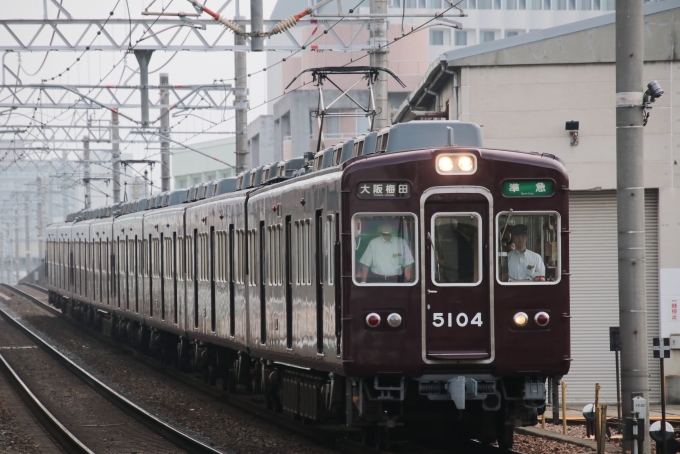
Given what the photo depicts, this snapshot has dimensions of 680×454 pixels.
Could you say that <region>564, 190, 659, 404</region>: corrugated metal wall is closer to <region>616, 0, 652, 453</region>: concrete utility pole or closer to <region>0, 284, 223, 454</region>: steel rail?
<region>0, 284, 223, 454</region>: steel rail

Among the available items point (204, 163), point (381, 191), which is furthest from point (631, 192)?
point (204, 163)

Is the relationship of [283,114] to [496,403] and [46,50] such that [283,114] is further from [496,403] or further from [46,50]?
[496,403]

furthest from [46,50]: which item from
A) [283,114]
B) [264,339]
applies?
[283,114]

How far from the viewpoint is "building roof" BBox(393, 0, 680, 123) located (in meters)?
18.0

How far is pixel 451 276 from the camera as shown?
31.5 feet

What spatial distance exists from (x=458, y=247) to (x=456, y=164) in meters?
0.68

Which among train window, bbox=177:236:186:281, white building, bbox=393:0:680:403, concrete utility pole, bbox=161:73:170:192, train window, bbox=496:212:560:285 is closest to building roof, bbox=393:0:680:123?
white building, bbox=393:0:680:403

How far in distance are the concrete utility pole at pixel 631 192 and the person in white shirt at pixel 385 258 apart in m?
1.83

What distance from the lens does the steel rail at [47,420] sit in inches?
486

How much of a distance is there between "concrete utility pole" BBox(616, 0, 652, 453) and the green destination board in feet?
1.99

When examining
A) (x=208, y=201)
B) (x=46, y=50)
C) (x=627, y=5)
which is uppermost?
(x=46, y=50)

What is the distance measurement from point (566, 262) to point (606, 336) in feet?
30.2

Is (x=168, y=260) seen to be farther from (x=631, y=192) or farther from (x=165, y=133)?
(x=631, y=192)

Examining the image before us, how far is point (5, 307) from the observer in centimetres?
4178
